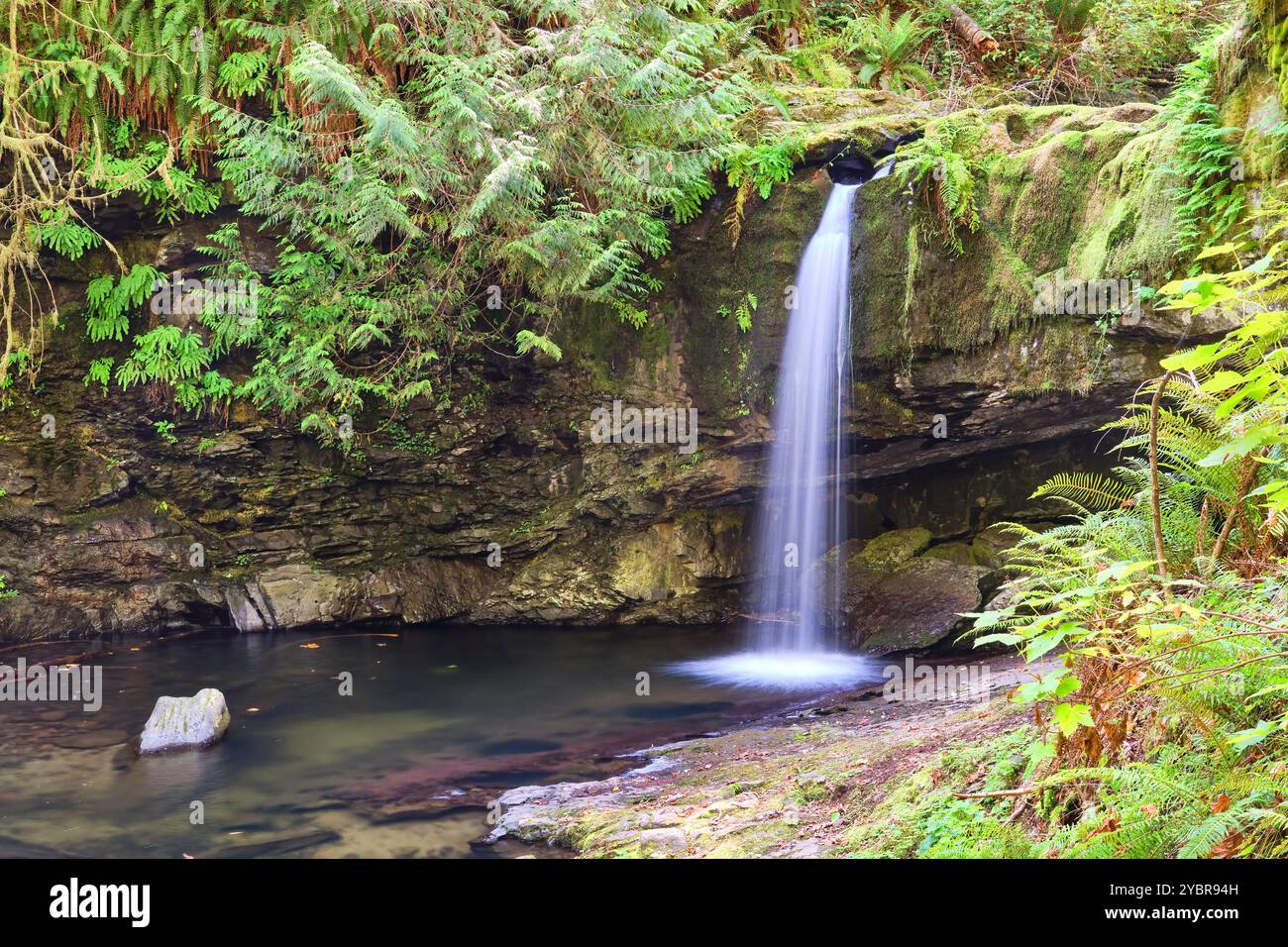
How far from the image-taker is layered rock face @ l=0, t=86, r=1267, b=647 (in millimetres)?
9055

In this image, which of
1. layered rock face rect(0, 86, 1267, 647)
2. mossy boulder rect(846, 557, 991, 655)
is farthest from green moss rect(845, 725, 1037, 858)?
layered rock face rect(0, 86, 1267, 647)

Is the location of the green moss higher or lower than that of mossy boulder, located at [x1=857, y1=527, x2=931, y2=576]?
lower

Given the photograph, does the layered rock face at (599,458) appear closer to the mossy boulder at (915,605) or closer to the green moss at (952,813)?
the mossy boulder at (915,605)

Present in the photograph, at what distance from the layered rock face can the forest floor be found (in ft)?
11.1

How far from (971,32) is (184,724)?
13.3 metres

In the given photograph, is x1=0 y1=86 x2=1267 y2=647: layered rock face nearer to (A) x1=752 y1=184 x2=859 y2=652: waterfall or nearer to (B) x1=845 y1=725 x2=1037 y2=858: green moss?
(A) x1=752 y1=184 x2=859 y2=652: waterfall

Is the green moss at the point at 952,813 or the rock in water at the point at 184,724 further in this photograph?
the rock in water at the point at 184,724

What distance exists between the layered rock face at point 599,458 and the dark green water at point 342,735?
722mm

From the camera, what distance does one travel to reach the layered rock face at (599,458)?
9.05m

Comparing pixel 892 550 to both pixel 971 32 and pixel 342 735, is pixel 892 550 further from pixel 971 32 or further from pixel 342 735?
pixel 971 32

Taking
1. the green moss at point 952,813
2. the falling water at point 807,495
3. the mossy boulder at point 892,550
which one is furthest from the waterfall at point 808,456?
the green moss at point 952,813

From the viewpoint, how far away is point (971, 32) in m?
12.7

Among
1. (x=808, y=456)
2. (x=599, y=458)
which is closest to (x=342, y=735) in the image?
(x=599, y=458)

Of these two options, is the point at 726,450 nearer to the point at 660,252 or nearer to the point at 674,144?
the point at 660,252
